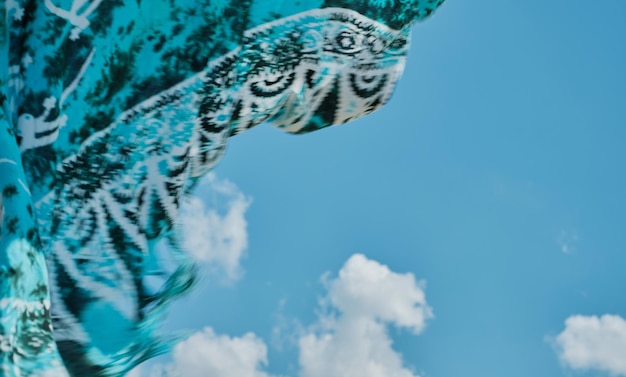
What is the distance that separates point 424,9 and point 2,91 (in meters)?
0.89

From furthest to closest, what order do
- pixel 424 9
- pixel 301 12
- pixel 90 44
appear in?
pixel 424 9, pixel 301 12, pixel 90 44

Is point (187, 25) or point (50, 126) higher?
point (187, 25)

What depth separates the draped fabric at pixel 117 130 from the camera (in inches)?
50.8

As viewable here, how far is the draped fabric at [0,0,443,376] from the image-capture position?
1290mm

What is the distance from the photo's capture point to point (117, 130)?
5.03ft

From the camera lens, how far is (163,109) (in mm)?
1571

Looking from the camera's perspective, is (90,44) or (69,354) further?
(90,44)

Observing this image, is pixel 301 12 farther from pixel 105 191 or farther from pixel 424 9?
pixel 105 191

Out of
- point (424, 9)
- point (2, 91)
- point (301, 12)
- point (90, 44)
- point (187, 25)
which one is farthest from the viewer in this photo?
point (424, 9)

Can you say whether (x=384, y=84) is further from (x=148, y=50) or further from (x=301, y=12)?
(x=148, y=50)

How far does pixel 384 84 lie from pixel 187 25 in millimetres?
474

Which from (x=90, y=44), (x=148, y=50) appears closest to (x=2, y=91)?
(x=90, y=44)

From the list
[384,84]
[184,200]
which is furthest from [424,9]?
[184,200]

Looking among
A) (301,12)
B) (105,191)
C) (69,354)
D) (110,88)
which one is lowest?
(69,354)
